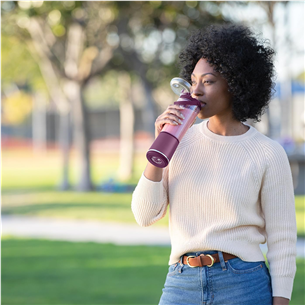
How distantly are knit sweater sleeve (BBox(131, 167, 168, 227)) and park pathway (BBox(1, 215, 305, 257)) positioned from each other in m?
5.90

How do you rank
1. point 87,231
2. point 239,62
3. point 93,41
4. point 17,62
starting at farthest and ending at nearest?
point 17,62 < point 93,41 < point 87,231 < point 239,62

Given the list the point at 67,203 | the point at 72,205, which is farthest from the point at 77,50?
the point at 72,205

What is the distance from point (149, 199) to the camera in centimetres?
219

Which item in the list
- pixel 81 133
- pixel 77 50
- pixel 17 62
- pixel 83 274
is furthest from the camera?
pixel 17 62

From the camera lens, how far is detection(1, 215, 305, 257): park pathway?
894cm

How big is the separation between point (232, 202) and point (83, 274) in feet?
15.7

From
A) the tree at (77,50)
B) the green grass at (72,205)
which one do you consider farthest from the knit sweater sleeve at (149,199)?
the tree at (77,50)

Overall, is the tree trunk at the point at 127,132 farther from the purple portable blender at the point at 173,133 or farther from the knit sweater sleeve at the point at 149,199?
the purple portable blender at the point at 173,133

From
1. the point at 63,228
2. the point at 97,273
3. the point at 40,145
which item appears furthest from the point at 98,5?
the point at 40,145

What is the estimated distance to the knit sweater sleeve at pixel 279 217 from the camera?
86.6 inches

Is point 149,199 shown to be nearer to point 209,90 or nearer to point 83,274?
point 209,90

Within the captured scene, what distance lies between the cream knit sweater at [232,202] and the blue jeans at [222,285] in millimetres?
49

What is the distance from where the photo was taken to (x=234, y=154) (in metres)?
2.24

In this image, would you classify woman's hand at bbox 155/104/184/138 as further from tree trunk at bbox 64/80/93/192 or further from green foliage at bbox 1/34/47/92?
green foliage at bbox 1/34/47/92
